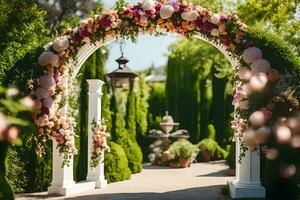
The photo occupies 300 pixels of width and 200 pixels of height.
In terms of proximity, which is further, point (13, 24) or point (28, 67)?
point (13, 24)

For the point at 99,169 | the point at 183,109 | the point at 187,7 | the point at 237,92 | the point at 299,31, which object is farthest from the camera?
the point at 183,109

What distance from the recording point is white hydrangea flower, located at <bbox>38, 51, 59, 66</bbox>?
935 centimetres

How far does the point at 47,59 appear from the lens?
9344 mm

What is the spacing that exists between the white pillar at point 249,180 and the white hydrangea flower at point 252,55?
2306mm

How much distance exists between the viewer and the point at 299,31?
1585cm

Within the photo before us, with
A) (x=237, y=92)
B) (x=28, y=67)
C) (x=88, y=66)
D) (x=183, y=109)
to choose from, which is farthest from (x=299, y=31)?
(x=183, y=109)

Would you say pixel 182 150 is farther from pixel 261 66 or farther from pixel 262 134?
pixel 262 134

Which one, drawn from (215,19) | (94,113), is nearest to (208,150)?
(94,113)

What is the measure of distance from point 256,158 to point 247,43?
8.64ft

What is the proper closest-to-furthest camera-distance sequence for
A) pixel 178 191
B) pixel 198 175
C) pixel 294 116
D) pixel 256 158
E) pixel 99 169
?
pixel 294 116
pixel 256 158
pixel 178 191
pixel 99 169
pixel 198 175

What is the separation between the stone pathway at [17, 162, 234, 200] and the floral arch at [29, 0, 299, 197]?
4.64ft

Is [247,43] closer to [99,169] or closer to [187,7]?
[187,7]

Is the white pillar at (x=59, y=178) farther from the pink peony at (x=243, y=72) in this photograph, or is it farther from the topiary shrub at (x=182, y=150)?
the topiary shrub at (x=182, y=150)

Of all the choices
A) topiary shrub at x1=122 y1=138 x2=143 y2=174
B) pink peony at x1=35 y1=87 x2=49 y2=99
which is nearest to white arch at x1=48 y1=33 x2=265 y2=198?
pink peony at x1=35 y1=87 x2=49 y2=99
